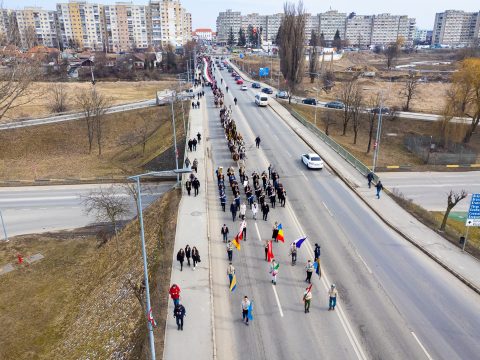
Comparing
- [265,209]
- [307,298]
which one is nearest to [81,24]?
[265,209]

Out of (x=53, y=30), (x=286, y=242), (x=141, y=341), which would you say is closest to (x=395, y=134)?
Result: (x=286, y=242)

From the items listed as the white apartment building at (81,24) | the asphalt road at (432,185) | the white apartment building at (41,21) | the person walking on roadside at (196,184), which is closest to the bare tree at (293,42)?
the asphalt road at (432,185)

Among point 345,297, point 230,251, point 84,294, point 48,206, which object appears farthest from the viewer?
point 48,206

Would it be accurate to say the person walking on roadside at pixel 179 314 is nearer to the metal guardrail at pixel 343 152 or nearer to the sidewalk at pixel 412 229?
the sidewalk at pixel 412 229

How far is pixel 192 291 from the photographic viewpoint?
16266mm

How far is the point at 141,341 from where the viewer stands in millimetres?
14320

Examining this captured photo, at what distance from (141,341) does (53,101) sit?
6550 centimetres

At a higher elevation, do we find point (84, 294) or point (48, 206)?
point (48, 206)

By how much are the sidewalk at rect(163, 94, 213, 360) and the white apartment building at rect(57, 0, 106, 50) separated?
16395 centimetres

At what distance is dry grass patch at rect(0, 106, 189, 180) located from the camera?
43.6 meters

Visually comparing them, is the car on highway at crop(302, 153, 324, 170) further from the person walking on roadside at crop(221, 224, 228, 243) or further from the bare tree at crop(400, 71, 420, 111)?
the bare tree at crop(400, 71, 420, 111)

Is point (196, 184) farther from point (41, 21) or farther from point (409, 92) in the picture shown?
point (41, 21)

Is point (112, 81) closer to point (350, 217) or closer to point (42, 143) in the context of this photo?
point (42, 143)

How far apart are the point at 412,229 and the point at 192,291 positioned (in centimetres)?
1290
